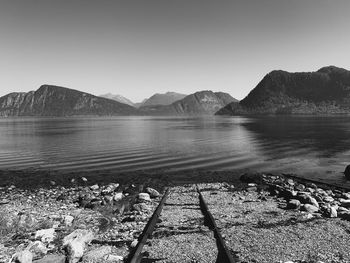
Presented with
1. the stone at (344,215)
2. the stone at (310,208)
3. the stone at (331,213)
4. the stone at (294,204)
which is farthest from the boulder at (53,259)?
the stone at (344,215)

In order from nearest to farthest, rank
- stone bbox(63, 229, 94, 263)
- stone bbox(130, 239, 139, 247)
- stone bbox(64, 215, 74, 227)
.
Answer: stone bbox(63, 229, 94, 263) < stone bbox(130, 239, 139, 247) < stone bbox(64, 215, 74, 227)

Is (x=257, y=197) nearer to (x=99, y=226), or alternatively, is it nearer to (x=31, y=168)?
(x=99, y=226)

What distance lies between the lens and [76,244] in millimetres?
11750

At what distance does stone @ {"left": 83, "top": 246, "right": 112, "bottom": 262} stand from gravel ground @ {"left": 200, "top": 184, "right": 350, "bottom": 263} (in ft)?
17.0

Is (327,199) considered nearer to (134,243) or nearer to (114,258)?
(134,243)

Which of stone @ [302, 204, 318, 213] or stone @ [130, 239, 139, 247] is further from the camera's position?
stone @ [302, 204, 318, 213]

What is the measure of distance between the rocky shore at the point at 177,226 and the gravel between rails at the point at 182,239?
40mm

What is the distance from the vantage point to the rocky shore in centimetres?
1177

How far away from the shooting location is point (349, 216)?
15.9 metres

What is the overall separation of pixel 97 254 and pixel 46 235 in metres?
3.36

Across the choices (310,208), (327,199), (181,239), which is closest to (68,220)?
(181,239)

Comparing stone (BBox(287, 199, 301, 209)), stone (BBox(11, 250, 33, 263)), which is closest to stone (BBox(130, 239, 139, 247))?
stone (BBox(11, 250, 33, 263))

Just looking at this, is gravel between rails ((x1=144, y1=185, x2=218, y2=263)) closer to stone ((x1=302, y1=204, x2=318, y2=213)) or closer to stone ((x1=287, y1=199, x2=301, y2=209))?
stone ((x1=287, y1=199, x2=301, y2=209))

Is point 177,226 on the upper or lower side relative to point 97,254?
lower
